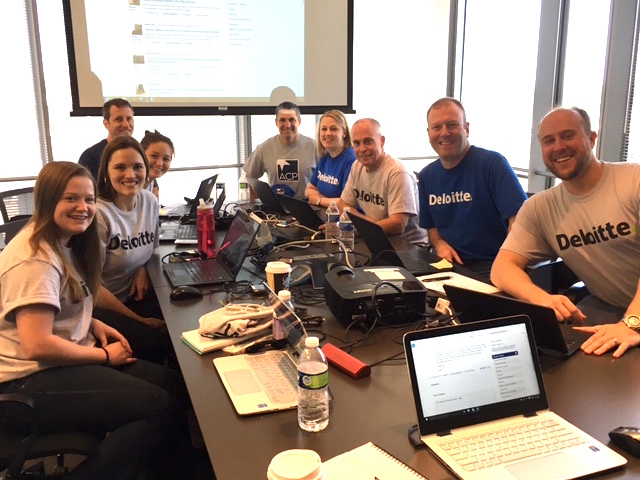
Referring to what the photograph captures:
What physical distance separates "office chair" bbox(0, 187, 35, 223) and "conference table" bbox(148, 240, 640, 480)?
252 cm

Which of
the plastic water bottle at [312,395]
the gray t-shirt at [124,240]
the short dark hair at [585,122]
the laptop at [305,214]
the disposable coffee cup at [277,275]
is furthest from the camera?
the laptop at [305,214]

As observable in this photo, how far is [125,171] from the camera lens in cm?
242

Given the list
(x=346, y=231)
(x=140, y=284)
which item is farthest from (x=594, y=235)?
(x=140, y=284)

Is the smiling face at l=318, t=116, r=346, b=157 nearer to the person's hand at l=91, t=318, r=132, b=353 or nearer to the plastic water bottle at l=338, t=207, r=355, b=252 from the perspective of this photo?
the plastic water bottle at l=338, t=207, r=355, b=252

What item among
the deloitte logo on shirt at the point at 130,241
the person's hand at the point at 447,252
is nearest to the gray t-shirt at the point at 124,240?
the deloitte logo on shirt at the point at 130,241

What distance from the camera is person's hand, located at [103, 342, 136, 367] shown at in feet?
6.23

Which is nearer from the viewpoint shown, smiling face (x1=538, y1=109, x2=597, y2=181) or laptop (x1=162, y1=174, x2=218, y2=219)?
smiling face (x1=538, y1=109, x2=597, y2=181)

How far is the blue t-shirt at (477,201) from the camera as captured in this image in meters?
2.75

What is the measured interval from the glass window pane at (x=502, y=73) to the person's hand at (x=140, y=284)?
112 inches

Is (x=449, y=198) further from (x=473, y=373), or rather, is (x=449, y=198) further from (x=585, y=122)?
(x=473, y=373)

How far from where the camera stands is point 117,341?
210cm

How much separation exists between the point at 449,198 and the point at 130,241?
62.7 inches

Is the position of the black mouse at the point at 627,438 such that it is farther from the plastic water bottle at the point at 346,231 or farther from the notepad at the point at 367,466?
the plastic water bottle at the point at 346,231

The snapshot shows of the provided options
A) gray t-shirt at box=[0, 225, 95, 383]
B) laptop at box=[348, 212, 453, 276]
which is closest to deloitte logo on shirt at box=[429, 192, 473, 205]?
laptop at box=[348, 212, 453, 276]
